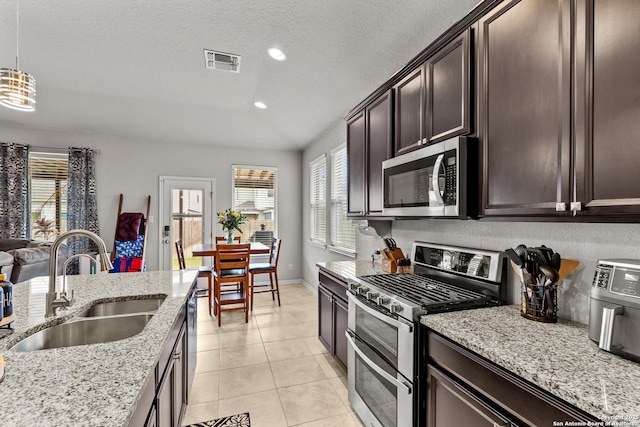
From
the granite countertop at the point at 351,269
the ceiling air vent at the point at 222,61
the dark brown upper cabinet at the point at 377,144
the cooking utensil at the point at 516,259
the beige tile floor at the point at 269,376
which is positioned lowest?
the beige tile floor at the point at 269,376

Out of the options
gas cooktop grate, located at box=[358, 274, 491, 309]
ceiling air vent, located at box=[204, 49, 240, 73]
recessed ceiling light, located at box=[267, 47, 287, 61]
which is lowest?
gas cooktop grate, located at box=[358, 274, 491, 309]

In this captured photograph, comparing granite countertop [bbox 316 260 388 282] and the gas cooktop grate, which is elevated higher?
the gas cooktop grate

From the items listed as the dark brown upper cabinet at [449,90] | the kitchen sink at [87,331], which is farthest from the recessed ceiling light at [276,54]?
the kitchen sink at [87,331]

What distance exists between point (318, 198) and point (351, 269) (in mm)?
2601

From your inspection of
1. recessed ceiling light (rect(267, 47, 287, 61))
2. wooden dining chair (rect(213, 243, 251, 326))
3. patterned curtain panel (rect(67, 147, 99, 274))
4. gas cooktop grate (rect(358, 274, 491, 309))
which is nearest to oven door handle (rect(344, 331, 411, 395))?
gas cooktop grate (rect(358, 274, 491, 309))

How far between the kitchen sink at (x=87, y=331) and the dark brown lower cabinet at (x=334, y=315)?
53.7 inches

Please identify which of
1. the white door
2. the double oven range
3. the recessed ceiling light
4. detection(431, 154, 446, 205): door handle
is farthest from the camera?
the white door

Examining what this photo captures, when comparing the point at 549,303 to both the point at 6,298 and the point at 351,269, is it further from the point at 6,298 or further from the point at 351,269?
the point at 6,298

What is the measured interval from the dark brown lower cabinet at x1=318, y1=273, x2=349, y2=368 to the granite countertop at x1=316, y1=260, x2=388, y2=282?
64mm

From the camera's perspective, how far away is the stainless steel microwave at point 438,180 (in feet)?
4.83

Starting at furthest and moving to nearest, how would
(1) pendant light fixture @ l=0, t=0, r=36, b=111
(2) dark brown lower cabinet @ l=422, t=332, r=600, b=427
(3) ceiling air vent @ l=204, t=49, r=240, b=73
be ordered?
(3) ceiling air vent @ l=204, t=49, r=240, b=73, (1) pendant light fixture @ l=0, t=0, r=36, b=111, (2) dark brown lower cabinet @ l=422, t=332, r=600, b=427

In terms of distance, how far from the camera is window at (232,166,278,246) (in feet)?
18.5

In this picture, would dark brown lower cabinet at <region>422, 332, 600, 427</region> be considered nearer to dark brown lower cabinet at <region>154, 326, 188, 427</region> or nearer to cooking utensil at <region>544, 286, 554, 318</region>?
cooking utensil at <region>544, 286, 554, 318</region>

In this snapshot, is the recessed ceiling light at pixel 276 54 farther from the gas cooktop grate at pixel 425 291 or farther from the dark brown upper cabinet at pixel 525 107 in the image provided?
the gas cooktop grate at pixel 425 291
